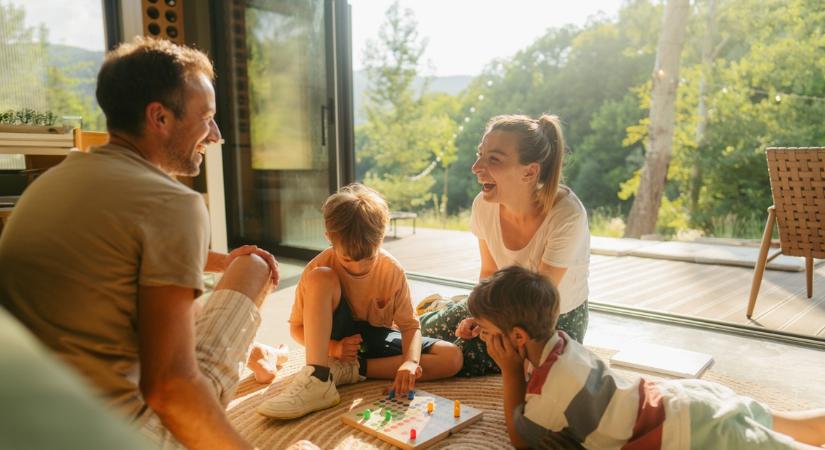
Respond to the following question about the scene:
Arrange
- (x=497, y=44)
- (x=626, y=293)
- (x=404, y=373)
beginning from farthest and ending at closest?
1. (x=497, y=44)
2. (x=626, y=293)
3. (x=404, y=373)

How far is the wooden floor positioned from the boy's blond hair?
5.49 ft

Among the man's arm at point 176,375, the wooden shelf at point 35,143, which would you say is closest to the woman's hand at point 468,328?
the man's arm at point 176,375

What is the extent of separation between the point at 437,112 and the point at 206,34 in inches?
309

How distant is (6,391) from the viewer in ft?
0.71

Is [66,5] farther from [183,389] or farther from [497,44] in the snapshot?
[497,44]

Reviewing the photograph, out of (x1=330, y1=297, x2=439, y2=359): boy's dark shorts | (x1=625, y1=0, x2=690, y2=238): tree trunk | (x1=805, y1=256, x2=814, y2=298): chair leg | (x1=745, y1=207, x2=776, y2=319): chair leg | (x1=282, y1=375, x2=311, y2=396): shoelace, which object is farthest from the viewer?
(x1=625, y1=0, x2=690, y2=238): tree trunk

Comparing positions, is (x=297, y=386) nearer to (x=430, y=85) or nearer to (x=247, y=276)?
(x=247, y=276)

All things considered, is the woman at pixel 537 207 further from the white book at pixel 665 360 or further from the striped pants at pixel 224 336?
the striped pants at pixel 224 336

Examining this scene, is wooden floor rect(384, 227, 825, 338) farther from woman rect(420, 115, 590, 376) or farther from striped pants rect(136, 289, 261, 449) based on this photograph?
striped pants rect(136, 289, 261, 449)

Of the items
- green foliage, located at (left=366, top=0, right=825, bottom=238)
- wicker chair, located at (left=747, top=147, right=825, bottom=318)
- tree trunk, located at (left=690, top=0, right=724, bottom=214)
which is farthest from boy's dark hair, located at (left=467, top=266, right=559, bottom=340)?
tree trunk, located at (left=690, top=0, right=724, bottom=214)

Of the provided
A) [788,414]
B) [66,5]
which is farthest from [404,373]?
[66,5]

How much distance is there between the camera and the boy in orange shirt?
5.29ft

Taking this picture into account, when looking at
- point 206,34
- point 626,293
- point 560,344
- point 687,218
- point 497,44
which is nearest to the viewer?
point 560,344

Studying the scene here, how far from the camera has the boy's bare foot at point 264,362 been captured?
186 centimetres
